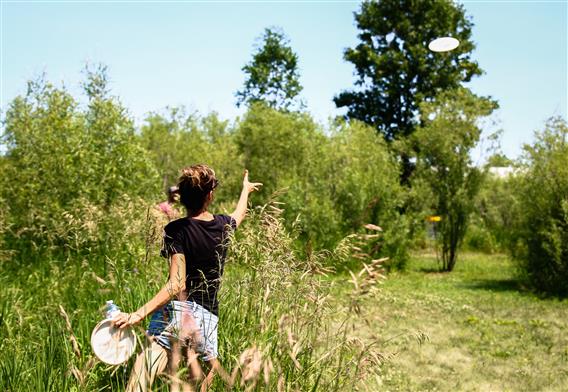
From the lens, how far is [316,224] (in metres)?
15.8

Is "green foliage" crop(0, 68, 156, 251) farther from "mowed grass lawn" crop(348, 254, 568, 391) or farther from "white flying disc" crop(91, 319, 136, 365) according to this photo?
"white flying disc" crop(91, 319, 136, 365)

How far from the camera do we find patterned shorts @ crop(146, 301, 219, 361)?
2989 mm

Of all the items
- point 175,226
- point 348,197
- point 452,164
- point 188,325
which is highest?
point 452,164

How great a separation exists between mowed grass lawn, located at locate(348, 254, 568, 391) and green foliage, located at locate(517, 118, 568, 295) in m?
Answer: 0.62

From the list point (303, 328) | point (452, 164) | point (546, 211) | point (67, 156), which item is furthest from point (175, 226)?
point (452, 164)

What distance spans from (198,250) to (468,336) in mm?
5878

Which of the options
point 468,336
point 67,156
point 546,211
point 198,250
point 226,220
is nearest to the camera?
point 198,250

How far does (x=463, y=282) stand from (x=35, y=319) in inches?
458

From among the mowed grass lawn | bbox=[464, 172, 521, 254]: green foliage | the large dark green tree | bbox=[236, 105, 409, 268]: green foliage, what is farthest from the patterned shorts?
the large dark green tree

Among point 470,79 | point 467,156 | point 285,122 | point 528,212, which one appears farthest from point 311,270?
point 470,79

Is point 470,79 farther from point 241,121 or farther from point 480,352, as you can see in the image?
point 480,352

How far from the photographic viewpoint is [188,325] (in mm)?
2979

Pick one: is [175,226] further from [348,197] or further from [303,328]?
[348,197]

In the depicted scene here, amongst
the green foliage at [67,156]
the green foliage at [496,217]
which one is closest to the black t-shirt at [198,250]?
the green foliage at [67,156]
